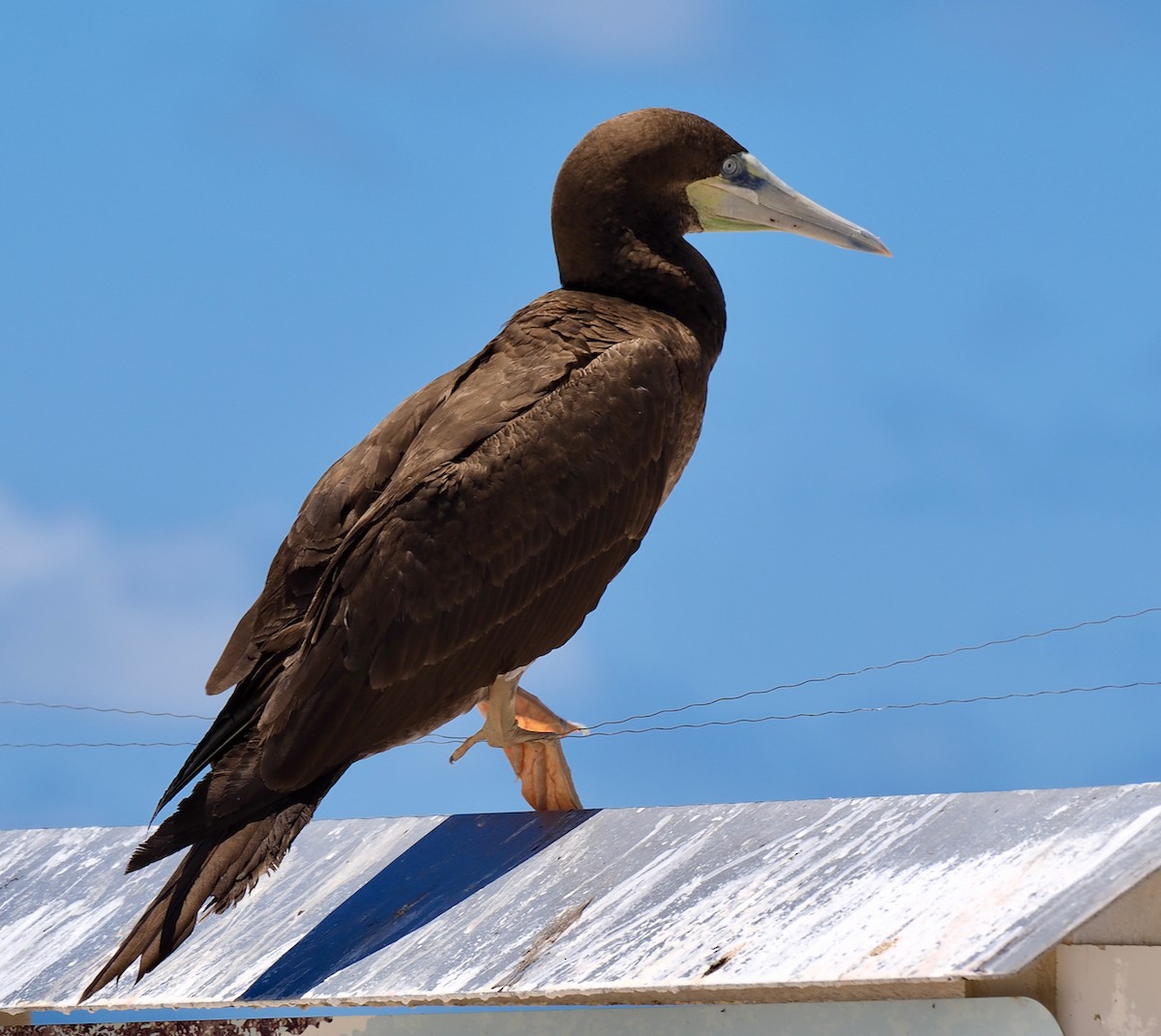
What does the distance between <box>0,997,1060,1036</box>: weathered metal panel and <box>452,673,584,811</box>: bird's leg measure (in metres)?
1.03

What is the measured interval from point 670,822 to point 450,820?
873 mm

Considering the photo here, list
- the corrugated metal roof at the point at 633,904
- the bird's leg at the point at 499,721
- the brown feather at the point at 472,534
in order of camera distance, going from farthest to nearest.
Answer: the bird's leg at the point at 499,721, the brown feather at the point at 472,534, the corrugated metal roof at the point at 633,904

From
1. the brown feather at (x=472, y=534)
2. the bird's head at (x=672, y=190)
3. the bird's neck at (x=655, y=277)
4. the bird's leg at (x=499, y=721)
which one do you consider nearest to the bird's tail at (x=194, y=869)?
the brown feather at (x=472, y=534)

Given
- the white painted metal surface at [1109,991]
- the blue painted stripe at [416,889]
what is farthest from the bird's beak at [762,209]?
the white painted metal surface at [1109,991]

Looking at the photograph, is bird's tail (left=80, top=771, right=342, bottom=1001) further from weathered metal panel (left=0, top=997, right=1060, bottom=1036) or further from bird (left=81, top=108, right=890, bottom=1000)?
weathered metal panel (left=0, top=997, right=1060, bottom=1036)

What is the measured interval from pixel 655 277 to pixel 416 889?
7.16ft

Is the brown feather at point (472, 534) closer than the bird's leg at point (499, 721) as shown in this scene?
Yes

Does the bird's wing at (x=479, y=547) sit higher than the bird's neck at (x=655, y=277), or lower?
lower

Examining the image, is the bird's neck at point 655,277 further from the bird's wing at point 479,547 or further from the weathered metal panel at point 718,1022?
the weathered metal panel at point 718,1022

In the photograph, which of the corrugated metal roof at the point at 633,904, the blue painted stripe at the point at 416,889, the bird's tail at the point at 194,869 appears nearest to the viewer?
the corrugated metal roof at the point at 633,904

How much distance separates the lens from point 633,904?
451 cm

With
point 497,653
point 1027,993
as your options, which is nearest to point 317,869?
point 497,653

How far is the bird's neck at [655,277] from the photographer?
235 inches

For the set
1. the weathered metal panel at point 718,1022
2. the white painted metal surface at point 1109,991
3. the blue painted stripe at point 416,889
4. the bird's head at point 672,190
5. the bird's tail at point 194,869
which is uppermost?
the bird's head at point 672,190
